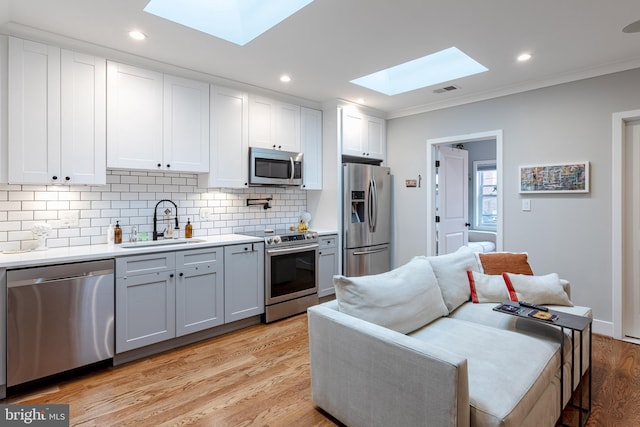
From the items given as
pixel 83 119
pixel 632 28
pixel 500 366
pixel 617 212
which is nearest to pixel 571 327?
pixel 500 366

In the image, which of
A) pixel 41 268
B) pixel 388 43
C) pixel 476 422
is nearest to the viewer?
pixel 476 422

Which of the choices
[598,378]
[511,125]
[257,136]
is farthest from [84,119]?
[598,378]

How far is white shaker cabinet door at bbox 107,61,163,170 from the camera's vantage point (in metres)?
2.94

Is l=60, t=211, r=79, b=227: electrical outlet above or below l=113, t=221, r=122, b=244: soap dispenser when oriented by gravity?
above

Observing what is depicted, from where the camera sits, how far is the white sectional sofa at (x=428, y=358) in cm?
148

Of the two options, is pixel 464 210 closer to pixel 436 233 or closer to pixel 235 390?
pixel 436 233

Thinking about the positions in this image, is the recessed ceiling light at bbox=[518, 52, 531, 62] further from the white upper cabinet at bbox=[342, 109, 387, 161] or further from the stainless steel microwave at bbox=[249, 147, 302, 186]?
the stainless steel microwave at bbox=[249, 147, 302, 186]

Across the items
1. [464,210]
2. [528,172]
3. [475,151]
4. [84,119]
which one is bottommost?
[464,210]

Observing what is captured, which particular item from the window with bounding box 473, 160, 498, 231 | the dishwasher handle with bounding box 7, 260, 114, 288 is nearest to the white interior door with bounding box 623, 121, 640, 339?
the window with bounding box 473, 160, 498, 231

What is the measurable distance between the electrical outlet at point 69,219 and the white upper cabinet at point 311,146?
239 centimetres

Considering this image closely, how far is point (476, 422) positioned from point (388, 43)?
2637 millimetres

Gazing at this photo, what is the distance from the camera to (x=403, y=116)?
482cm

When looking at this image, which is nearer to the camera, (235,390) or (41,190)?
(235,390)

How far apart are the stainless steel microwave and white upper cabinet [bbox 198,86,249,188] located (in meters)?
0.09
